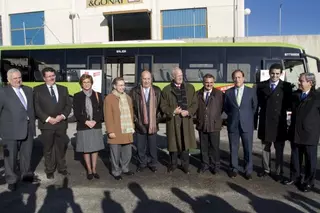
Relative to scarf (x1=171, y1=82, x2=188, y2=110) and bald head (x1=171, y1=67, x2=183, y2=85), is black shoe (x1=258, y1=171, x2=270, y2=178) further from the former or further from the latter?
bald head (x1=171, y1=67, x2=183, y2=85)

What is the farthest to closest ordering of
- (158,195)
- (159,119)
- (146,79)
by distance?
(159,119), (146,79), (158,195)

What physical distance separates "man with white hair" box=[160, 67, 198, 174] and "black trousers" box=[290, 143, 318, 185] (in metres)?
1.69

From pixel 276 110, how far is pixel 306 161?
908mm

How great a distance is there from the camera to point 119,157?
5449 millimetres

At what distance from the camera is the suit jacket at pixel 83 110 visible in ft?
17.0

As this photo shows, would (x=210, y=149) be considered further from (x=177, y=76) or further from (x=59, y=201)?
A: (x=59, y=201)

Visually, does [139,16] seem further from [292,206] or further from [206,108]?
[292,206]

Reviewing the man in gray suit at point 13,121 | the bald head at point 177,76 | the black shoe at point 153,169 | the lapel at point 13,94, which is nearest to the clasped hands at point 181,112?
the bald head at point 177,76

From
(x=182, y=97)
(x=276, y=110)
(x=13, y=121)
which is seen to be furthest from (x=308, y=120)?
(x=13, y=121)

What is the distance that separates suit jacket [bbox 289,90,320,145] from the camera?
455 centimetres

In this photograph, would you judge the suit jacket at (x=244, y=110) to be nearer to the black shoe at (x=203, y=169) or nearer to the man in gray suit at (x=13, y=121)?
the black shoe at (x=203, y=169)

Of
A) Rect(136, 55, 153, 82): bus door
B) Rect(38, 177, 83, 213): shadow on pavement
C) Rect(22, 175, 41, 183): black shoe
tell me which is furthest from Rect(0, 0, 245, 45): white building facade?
Rect(38, 177, 83, 213): shadow on pavement

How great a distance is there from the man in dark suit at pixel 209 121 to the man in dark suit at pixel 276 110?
75 centimetres

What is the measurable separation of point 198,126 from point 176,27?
21.0 metres
